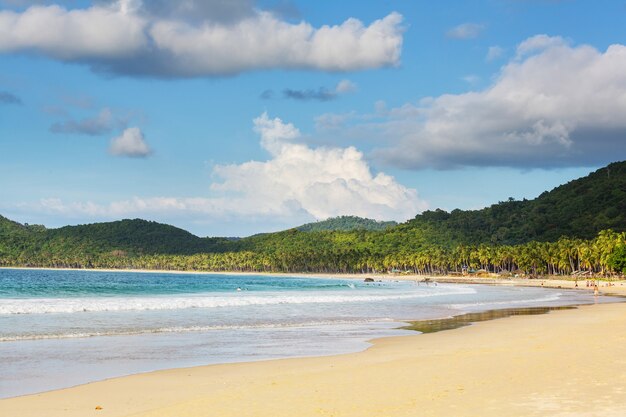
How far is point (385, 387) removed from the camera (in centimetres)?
1462

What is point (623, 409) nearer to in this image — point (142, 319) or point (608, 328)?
point (608, 328)

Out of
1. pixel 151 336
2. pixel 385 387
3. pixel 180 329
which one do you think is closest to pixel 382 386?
pixel 385 387

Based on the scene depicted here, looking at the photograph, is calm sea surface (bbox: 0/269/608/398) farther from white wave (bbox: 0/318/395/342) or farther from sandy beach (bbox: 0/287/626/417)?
sandy beach (bbox: 0/287/626/417)

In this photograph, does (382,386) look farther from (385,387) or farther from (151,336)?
(151,336)

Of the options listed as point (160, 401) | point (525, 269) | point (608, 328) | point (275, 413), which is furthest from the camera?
point (525, 269)

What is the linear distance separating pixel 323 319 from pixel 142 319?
32.4 feet

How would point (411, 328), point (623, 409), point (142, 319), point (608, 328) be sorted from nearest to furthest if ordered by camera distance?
point (623, 409), point (608, 328), point (411, 328), point (142, 319)

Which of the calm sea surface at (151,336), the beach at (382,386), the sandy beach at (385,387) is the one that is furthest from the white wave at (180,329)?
the sandy beach at (385,387)

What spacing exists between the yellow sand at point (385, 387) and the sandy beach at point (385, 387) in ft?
0.07

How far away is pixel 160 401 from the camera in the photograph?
547 inches

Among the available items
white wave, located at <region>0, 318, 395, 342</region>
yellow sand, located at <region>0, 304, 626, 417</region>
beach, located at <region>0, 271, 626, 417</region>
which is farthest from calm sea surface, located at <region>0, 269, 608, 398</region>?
yellow sand, located at <region>0, 304, 626, 417</region>

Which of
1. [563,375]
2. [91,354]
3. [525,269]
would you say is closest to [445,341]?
[563,375]

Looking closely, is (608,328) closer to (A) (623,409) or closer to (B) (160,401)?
(A) (623,409)

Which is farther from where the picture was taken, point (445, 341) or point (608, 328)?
point (608, 328)
